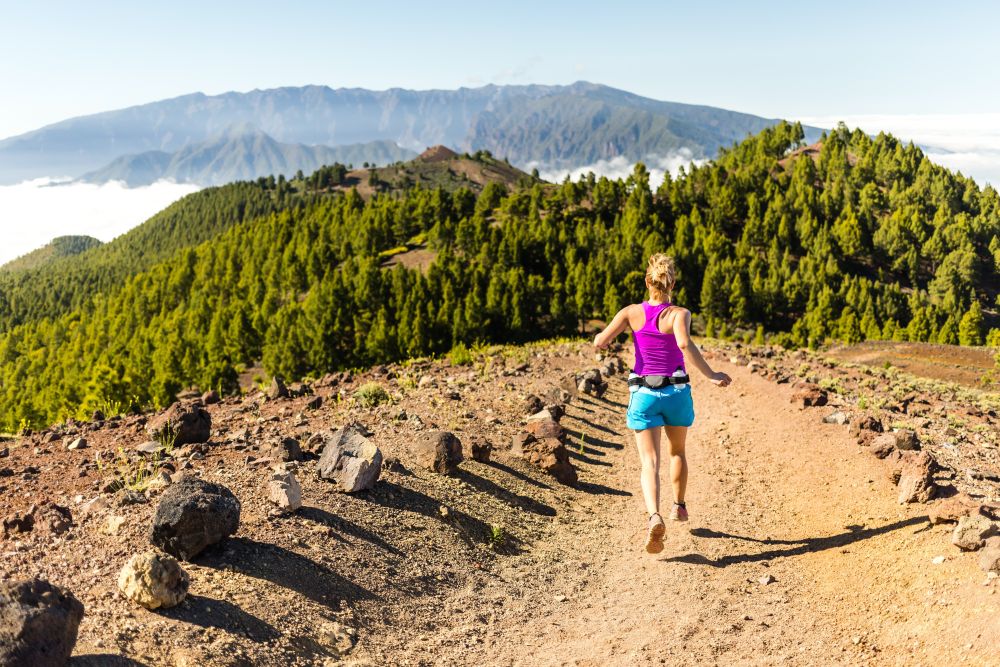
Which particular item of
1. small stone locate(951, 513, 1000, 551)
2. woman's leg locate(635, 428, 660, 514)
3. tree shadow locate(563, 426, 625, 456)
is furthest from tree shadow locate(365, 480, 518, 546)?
small stone locate(951, 513, 1000, 551)

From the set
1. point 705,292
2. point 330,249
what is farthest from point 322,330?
point 705,292

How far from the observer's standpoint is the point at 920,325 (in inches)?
4158

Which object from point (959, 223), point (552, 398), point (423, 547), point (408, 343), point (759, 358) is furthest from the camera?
point (959, 223)

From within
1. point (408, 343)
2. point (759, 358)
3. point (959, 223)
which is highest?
point (959, 223)

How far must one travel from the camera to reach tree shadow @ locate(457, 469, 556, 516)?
11.1 meters

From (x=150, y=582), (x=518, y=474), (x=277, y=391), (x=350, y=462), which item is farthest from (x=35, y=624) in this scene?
(x=277, y=391)

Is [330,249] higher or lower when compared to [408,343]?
higher

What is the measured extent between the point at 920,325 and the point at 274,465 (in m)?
121

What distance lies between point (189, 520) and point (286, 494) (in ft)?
5.51

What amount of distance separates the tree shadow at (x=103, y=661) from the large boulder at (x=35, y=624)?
16cm

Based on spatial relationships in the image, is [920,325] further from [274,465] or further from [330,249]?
[274,465]

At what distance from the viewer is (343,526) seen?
9000 millimetres

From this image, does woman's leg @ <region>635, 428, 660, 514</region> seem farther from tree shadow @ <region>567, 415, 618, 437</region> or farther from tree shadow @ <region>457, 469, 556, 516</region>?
tree shadow @ <region>567, 415, 618, 437</region>

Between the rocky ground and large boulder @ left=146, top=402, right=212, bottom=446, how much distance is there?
0.12 m
